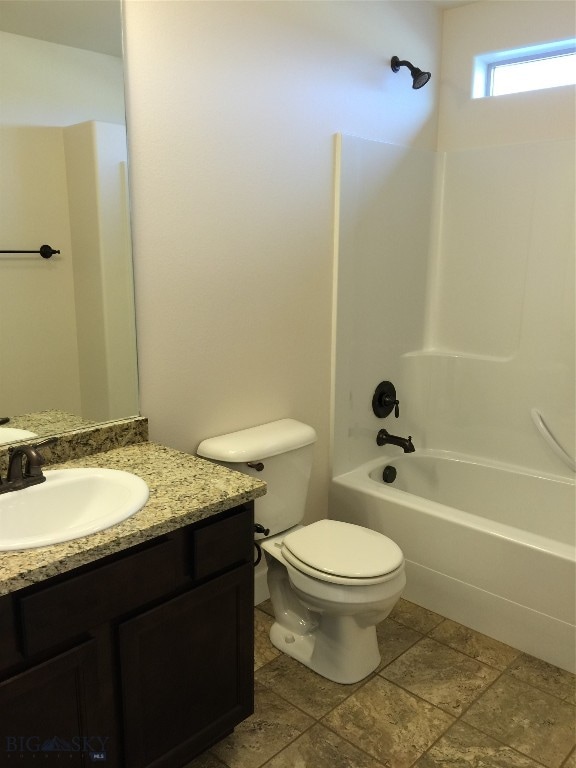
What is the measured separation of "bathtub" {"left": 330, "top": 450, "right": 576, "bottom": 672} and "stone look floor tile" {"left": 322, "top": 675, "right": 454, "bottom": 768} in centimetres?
48

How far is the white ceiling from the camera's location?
155cm

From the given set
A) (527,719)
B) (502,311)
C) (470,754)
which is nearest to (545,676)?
(527,719)

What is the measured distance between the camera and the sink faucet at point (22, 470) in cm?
152

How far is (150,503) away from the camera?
150 cm

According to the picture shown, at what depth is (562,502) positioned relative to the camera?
2.75m

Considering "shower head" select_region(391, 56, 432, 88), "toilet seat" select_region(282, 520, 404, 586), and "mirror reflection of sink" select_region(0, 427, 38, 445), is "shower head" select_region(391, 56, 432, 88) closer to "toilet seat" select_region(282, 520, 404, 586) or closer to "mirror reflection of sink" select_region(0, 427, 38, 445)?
"toilet seat" select_region(282, 520, 404, 586)

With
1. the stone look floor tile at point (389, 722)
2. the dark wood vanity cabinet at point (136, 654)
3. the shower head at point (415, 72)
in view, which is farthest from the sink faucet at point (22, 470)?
the shower head at point (415, 72)

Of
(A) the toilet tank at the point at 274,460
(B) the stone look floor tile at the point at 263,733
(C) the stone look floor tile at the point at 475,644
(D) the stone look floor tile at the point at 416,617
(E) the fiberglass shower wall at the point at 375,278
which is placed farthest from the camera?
(E) the fiberglass shower wall at the point at 375,278

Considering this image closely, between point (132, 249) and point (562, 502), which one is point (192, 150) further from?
point (562, 502)

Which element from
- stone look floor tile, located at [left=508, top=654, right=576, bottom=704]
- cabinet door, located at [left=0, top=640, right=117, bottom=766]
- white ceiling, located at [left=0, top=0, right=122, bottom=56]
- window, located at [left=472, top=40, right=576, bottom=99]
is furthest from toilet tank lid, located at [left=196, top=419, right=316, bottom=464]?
window, located at [left=472, top=40, right=576, bottom=99]

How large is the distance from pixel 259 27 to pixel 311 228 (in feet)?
2.32

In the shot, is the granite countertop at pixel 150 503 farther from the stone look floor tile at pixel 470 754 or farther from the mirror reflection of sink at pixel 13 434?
the stone look floor tile at pixel 470 754

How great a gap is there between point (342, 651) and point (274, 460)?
684mm

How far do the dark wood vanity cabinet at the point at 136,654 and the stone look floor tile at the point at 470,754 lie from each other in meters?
0.56
